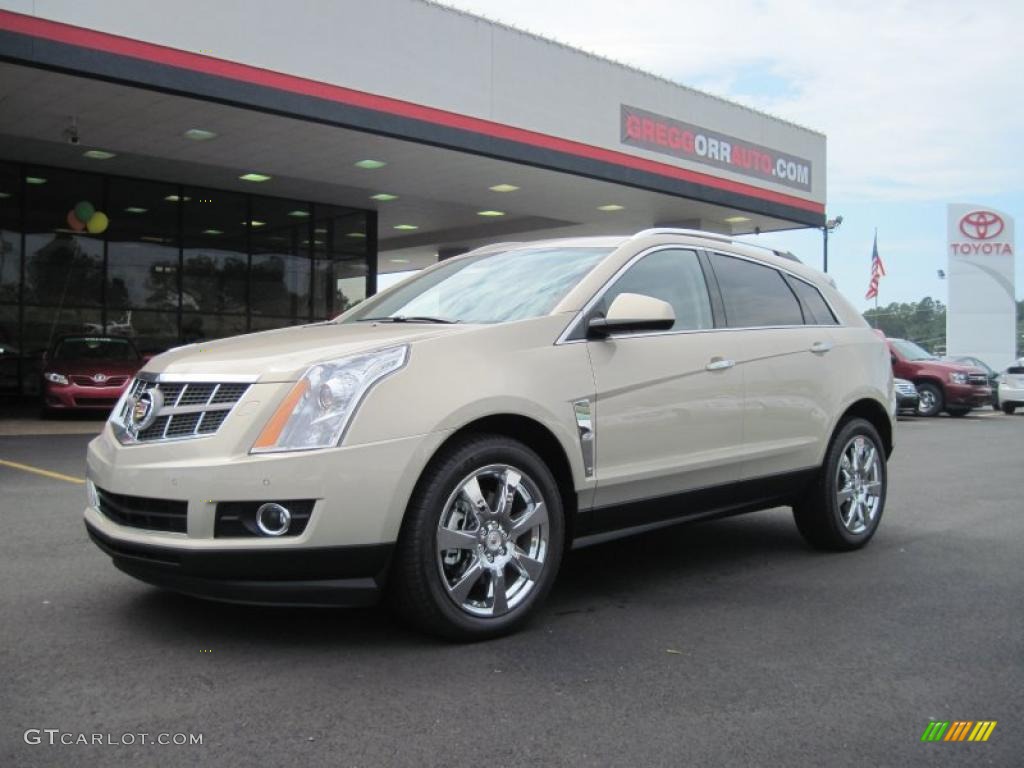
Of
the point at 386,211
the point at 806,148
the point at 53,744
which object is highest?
the point at 806,148

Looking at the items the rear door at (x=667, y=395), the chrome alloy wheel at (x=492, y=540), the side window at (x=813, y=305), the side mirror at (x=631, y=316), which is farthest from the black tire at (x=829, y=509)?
the chrome alloy wheel at (x=492, y=540)

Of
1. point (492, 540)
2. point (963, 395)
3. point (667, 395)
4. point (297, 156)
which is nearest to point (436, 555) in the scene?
point (492, 540)

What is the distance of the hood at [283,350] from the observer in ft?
12.1

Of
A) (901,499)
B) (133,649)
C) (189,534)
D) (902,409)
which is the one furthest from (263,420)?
(902,409)

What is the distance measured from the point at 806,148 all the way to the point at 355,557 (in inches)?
872

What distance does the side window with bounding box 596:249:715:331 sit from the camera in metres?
4.73

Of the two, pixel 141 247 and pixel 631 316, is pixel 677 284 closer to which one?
pixel 631 316

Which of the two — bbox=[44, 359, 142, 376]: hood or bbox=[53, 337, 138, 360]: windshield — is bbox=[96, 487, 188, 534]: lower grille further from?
bbox=[53, 337, 138, 360]: windshield

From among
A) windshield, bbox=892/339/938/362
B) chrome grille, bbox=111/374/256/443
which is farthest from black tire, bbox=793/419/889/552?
windshield, bbox=892/339/938/362

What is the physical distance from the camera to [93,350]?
16.3 m

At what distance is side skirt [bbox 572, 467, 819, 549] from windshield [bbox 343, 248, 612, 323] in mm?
981

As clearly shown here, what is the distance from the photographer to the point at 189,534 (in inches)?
137

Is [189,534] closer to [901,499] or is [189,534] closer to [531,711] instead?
[531,711]

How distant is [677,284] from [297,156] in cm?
1353
